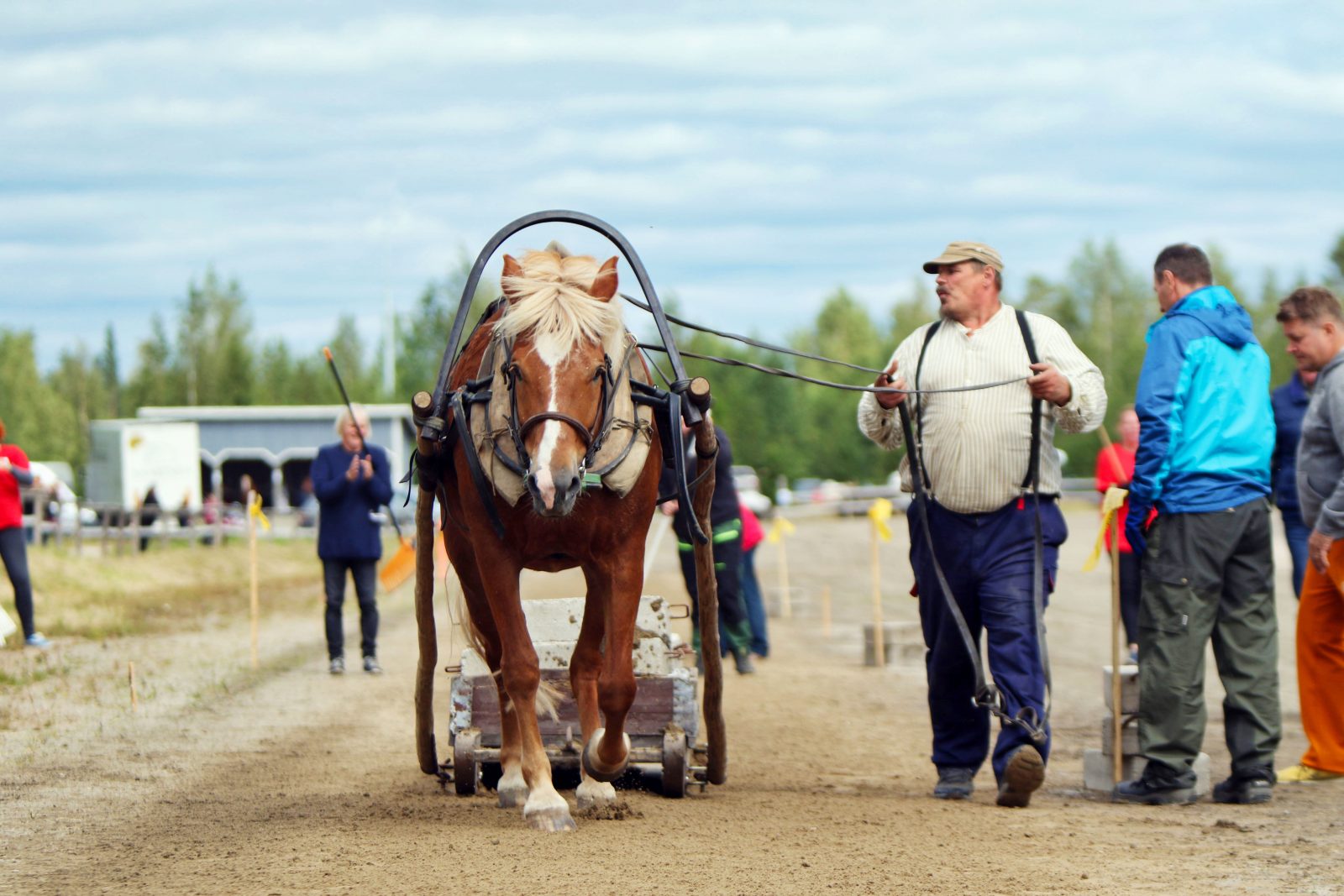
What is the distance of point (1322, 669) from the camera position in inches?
314

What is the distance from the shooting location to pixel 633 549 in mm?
6363

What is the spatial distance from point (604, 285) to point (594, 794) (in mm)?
2103

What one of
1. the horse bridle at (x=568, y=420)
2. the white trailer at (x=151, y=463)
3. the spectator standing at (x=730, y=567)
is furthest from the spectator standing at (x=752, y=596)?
the white trailer at (x=151, y=463)

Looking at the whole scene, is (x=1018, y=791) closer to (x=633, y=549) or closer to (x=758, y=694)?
(x=633, y=549)

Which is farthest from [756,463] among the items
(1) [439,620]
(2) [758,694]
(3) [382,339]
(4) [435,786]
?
(4) [435,786]

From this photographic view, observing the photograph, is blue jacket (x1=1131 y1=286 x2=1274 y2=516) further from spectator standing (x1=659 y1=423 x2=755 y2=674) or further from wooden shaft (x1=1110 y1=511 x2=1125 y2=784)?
spectator standing (x1=659 y1=423 x2=755 y2=674)

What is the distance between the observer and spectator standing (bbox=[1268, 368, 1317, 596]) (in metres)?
10.8

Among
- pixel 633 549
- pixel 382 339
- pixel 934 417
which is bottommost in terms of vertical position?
pixel 633 549

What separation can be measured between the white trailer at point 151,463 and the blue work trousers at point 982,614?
38.0 m

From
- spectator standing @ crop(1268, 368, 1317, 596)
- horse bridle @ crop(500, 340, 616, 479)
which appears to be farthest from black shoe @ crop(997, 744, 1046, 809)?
spectator standing @ crop(1268, 368, 1317, 596)

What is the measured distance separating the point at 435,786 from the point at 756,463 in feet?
214

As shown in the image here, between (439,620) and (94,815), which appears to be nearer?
(94,815)

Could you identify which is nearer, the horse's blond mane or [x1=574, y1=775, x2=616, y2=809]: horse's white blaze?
the horse's blond mane

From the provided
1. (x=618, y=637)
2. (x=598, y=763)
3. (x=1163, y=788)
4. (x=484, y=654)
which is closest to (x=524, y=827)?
(x=598, y=763)
